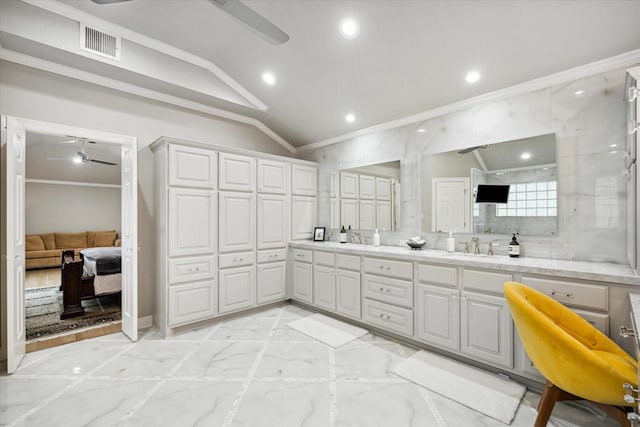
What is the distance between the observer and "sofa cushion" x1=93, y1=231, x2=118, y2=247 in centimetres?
767

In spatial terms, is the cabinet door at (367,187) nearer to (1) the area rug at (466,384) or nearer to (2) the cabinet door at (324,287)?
(2) the cabinet door at (324,287)

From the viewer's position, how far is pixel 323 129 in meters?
4.29

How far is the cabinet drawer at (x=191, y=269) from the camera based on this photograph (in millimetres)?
3201

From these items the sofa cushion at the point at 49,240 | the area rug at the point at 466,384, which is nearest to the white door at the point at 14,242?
the area rug at the point at 466,384

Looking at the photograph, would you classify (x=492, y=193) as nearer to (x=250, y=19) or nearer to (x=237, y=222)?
(x=250, y=19)

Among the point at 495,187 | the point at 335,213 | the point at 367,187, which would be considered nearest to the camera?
the point at 495,187

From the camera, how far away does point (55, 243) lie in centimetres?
720

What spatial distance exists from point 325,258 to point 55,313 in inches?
145

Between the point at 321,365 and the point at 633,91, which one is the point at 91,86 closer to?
the point at 321,365

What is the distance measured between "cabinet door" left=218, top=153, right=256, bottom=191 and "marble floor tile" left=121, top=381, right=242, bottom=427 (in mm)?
2144

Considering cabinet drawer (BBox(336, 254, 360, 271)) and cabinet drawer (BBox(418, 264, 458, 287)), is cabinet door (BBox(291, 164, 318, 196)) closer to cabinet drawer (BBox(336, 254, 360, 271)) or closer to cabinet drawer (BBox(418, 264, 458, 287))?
cabinet drawer (BBox(336, 254, 360, 271))

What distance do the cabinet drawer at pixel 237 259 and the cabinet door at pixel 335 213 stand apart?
51.8 inches

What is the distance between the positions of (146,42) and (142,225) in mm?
2022

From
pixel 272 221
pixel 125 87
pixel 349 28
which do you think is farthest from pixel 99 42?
pixel 272 221
